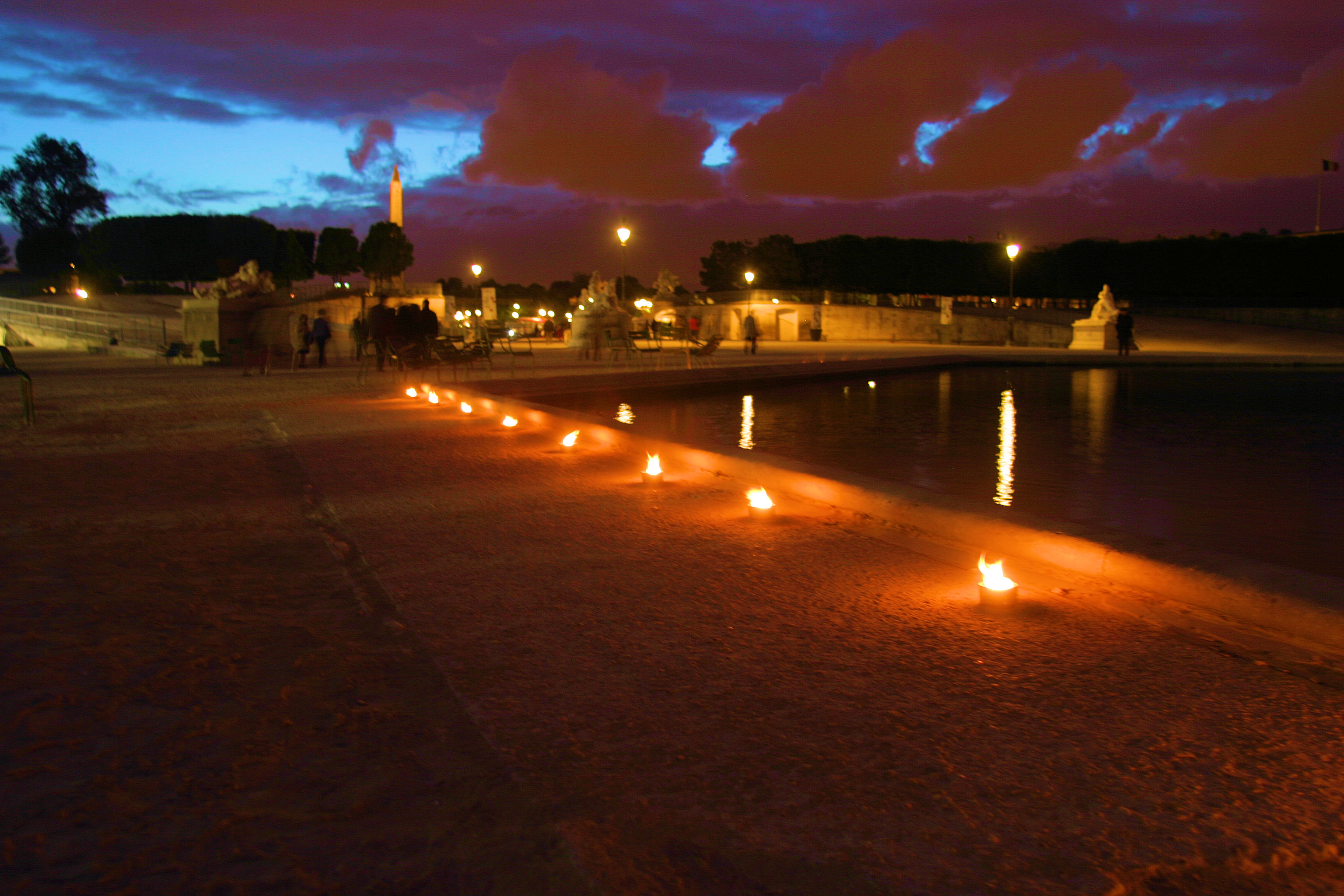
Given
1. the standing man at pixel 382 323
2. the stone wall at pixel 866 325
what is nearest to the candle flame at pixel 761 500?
the standing man at pixel 382 323

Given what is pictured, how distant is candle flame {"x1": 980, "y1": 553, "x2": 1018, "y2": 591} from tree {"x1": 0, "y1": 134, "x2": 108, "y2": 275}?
311 feet

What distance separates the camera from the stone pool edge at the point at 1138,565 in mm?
3320

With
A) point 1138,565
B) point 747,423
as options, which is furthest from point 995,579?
point 747,423

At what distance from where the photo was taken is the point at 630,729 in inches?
107

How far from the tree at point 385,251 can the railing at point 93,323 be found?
56.4 m

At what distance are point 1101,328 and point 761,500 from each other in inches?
1328

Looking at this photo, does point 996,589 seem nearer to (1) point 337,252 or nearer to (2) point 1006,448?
(2) point 1006,448

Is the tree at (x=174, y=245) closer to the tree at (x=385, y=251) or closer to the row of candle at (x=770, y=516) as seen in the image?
A: the tree at (x=385, y=251)

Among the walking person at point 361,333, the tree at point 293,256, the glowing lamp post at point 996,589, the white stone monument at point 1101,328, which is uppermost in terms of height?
the tree at point 293,256

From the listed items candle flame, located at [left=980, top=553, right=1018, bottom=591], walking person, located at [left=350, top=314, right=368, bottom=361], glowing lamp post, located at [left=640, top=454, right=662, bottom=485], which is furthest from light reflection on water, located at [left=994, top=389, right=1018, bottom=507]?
walking person, located at [left=350, top=314, right=368, bottom=361]

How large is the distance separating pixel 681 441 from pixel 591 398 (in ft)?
21.7

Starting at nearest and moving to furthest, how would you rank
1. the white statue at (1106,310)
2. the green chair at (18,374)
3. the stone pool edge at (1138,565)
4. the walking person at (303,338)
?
the stone pool edge at (1138,565)
the green chair at (18,374)
the walking person at (303,338)
the white statue at (1106,310)

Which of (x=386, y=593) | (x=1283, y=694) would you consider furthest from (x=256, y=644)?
(x=1283, y=694)

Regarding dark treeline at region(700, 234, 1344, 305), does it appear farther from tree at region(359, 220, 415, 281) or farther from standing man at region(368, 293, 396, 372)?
standing man at region(368, 293, 396, 372)
